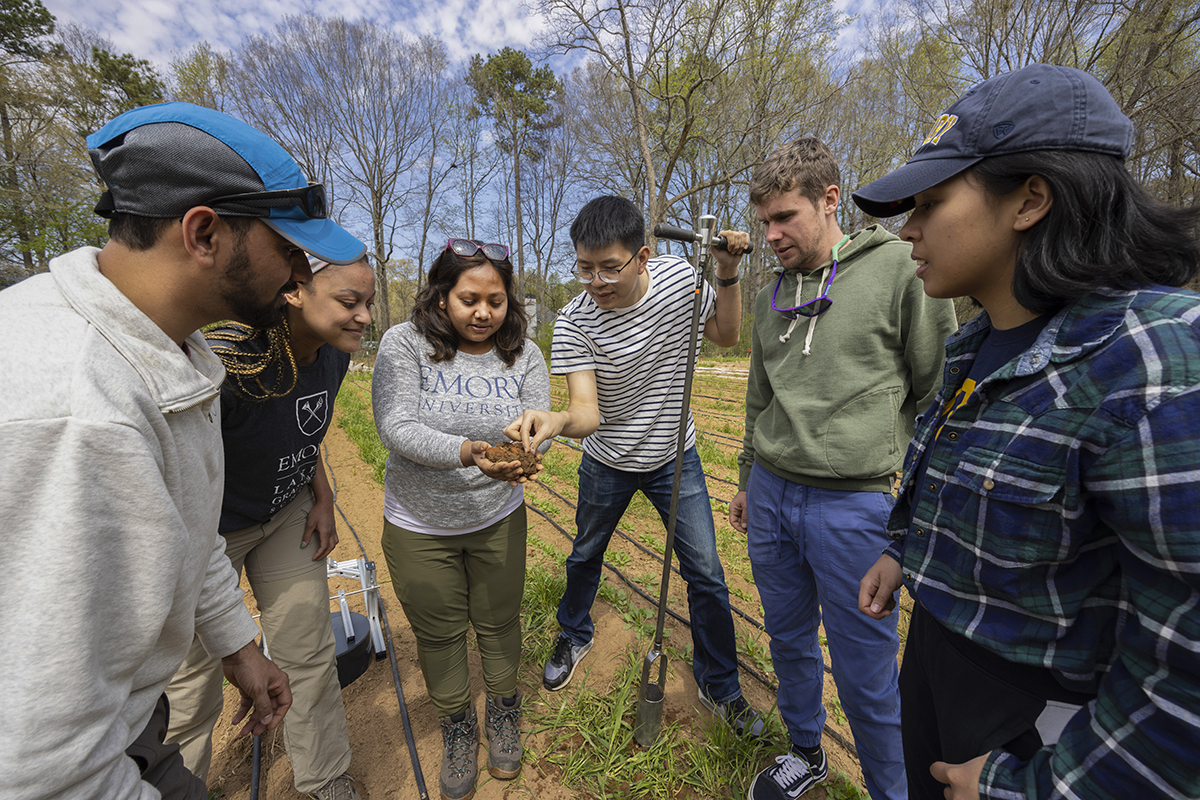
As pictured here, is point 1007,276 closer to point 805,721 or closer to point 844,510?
point 844,510

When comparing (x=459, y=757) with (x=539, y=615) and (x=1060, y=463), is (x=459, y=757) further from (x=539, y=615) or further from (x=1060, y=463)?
(x=1060, y=463)

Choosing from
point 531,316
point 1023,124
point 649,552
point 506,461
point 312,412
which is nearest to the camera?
point 1023,124

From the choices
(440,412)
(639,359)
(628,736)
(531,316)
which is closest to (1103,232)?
(639,359)

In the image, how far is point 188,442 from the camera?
104 centimetres

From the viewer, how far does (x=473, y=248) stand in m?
2.01

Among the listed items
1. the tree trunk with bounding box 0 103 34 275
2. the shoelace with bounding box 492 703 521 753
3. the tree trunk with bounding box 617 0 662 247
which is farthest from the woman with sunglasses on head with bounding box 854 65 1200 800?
the tree trunk with bounding box 0 103 34 275

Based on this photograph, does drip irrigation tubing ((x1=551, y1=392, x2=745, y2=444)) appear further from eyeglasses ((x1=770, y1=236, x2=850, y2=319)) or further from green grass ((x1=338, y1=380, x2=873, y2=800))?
eyeglasses ((x1=770, y1=236, x2=850, y2=319))

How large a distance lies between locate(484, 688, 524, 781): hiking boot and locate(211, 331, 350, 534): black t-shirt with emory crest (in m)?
1.29

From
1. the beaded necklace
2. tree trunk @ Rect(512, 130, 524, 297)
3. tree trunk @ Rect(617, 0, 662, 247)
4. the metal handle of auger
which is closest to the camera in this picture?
the beaded necklace

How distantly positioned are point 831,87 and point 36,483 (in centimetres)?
1636

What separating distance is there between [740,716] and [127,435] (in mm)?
2506

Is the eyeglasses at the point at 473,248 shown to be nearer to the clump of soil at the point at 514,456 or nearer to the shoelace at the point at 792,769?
the clump of soil at the point at 514,456

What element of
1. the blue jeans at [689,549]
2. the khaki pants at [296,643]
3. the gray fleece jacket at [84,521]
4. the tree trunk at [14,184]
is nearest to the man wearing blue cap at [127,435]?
the gray fleece jacket at [84,521]

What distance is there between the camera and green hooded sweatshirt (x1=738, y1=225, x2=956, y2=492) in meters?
1.68
